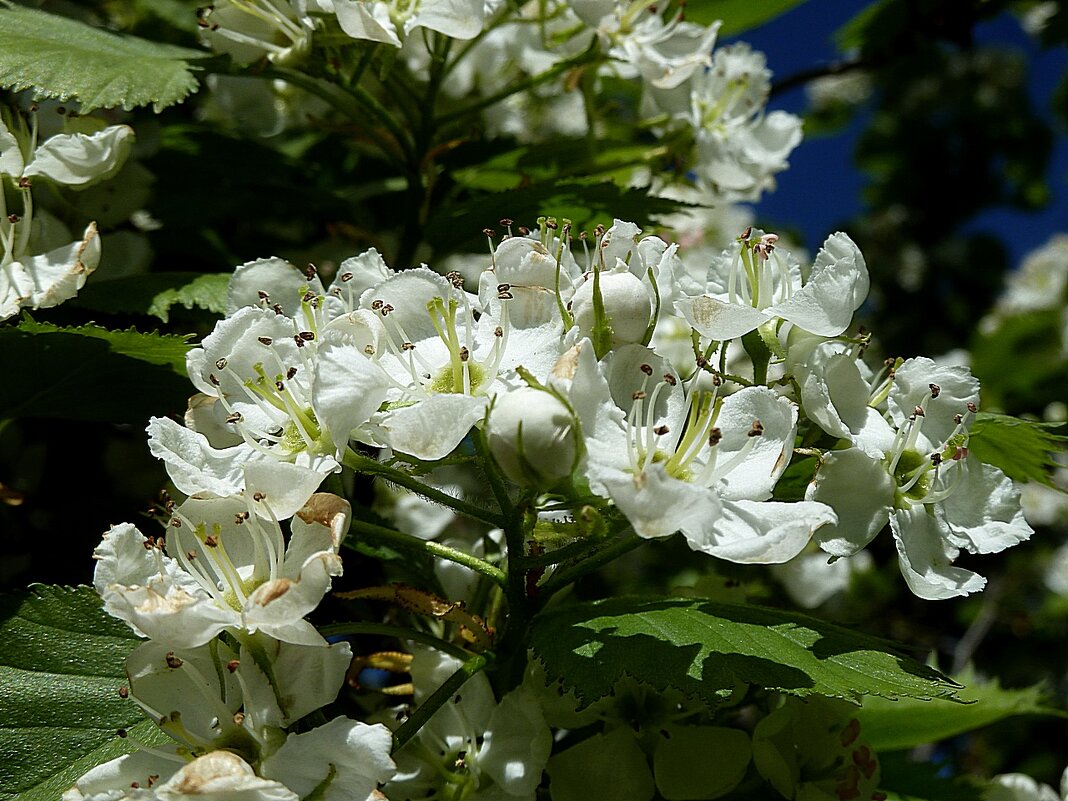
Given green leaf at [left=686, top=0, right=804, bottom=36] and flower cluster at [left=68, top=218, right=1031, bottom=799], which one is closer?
flower cluster at [left=68, top=218, right=1031, bottom=799]

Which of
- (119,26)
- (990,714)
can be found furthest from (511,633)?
(119,26)

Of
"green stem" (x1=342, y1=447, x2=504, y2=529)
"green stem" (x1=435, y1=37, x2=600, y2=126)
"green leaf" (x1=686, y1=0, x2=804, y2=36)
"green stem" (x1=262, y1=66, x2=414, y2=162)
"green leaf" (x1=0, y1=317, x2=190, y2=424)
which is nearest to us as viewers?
"green stem" (x1=342, y1=447, x2=504, y2=529)

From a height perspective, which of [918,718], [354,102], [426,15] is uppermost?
[426,15]

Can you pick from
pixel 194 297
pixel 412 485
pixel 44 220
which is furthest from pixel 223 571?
pixel 44 220

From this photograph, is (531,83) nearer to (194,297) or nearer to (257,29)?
(257,29)

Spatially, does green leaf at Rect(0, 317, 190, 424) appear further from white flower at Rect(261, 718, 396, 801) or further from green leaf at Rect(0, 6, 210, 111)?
white flower at Rect(261, 718, 396, 801)

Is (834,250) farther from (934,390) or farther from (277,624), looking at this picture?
(277,624)

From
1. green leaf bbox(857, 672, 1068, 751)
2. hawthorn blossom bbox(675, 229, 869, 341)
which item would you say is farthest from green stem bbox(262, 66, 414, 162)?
green leaf bbox(857, 672, 1068, 751)
